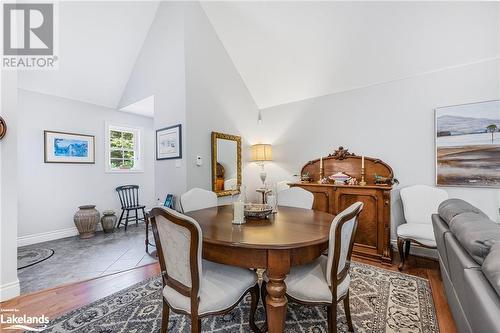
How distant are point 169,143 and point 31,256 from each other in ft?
7.81

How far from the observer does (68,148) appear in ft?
12.7

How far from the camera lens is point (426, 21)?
243 cm

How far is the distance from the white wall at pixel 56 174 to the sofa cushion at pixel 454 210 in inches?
201

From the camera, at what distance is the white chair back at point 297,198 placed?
2.45 meters

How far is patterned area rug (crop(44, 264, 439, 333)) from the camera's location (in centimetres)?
158

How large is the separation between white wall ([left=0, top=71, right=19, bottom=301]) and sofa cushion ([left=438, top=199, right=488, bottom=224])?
3.62 meters

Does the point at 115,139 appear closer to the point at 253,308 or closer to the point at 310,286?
the point at 253,308

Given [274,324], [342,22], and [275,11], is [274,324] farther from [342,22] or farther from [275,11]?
[275,11]

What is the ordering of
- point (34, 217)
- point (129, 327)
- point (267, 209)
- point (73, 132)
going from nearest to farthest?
point (129, 327) → point (267, 209) → point (34, 217) → point (73, 132)

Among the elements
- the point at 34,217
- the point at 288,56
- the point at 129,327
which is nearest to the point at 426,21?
the point at 288,56

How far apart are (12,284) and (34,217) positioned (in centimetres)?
201

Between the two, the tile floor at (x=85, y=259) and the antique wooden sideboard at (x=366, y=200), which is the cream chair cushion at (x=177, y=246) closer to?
the tile floor at (x=85, y=259)

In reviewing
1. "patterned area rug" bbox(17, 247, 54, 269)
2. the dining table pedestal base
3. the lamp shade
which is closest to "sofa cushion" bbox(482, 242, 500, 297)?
the dining table pedestal base

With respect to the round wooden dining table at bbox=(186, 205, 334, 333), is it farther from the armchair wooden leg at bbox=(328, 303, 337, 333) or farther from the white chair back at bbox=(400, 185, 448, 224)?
the white chair back at bbox=(400, 185, 448, 224)
